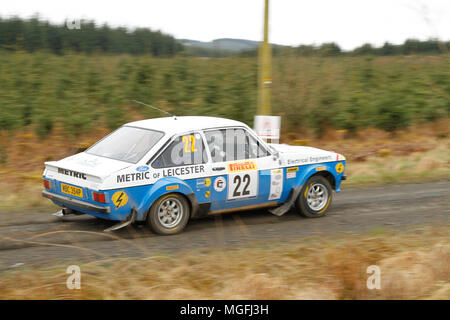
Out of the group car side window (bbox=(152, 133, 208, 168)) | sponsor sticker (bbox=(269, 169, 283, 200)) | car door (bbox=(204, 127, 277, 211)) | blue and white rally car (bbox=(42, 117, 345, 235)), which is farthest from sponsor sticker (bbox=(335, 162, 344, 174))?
car side window (bbox=(152, 133, 208, 168))

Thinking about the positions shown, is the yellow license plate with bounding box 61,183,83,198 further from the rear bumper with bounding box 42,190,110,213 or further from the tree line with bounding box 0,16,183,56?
the tree line with bounding box 0,16,183,56

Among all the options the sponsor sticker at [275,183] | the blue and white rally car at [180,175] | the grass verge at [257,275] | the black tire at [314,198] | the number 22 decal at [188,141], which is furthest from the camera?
the black tire at [314,198]

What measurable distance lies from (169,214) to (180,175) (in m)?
0.57

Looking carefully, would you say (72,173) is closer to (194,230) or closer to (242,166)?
(194,230)

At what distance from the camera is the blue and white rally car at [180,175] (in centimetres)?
758

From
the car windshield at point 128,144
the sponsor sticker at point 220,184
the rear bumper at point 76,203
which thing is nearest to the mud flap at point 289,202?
the sponsor sticker at point 220,184

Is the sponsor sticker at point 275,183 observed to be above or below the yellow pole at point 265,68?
below

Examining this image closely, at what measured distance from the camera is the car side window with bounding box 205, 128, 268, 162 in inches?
332

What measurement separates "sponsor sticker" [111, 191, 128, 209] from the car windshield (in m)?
0.56

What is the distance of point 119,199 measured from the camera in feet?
24.5

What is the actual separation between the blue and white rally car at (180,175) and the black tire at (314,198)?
0.02m

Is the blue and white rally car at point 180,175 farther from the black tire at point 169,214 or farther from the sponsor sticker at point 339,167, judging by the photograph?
the sponsor sticker at point 339,167

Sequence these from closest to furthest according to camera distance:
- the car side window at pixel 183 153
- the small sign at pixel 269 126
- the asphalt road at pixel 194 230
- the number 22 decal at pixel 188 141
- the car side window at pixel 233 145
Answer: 1. the asphalt road at pixel 194 230
2. the car side window at pixel 183 153
3. the number 22 decal at pixel 188 141
4. the car side window at pixel 233 145
5. the small sign at pixel 269 126
